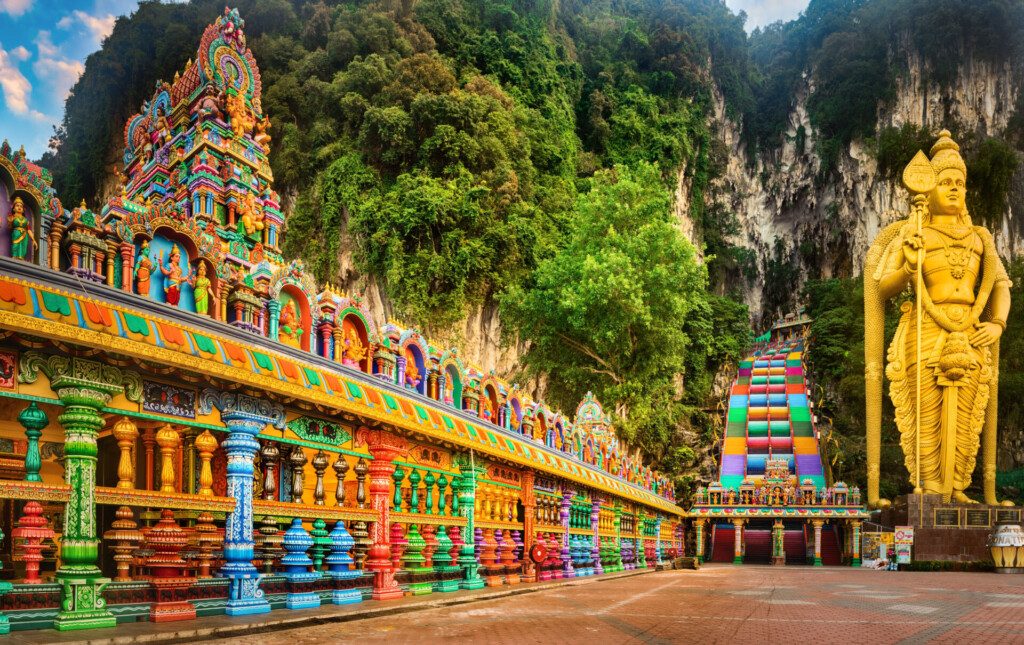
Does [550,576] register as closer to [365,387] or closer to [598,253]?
[365,387]

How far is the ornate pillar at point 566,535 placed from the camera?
41.6 ft

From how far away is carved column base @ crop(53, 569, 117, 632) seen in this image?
14.8 ft

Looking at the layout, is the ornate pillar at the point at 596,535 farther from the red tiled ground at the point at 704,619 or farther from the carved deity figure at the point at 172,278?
the carved deity figure at the point at 172,278

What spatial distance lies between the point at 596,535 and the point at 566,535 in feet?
6.46

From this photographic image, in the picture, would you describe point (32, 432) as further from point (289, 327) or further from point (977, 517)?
point (977, 517)

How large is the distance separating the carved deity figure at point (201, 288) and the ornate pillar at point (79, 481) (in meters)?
1.09

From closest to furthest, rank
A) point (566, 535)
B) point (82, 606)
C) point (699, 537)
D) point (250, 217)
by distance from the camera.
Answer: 1. point (82, 606)
2. point (566, 535)
3. point (250, 217)
4. point (699, 537)

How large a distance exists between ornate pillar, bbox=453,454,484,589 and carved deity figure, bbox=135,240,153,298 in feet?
15.1

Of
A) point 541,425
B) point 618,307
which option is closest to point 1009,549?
point 541,425

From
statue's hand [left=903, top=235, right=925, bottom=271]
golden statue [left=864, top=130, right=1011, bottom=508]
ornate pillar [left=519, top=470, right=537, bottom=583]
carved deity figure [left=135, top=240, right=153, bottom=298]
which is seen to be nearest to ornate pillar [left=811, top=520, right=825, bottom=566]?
golden statue [left=864, top=130, right=1011, bottom=508]

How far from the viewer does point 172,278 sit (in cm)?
572

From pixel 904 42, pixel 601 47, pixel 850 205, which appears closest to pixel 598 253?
pixel 601 47

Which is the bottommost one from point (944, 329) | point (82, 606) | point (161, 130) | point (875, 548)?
point (875, 548)

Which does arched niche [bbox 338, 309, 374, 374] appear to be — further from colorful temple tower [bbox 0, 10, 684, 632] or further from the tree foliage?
the tree foliage
